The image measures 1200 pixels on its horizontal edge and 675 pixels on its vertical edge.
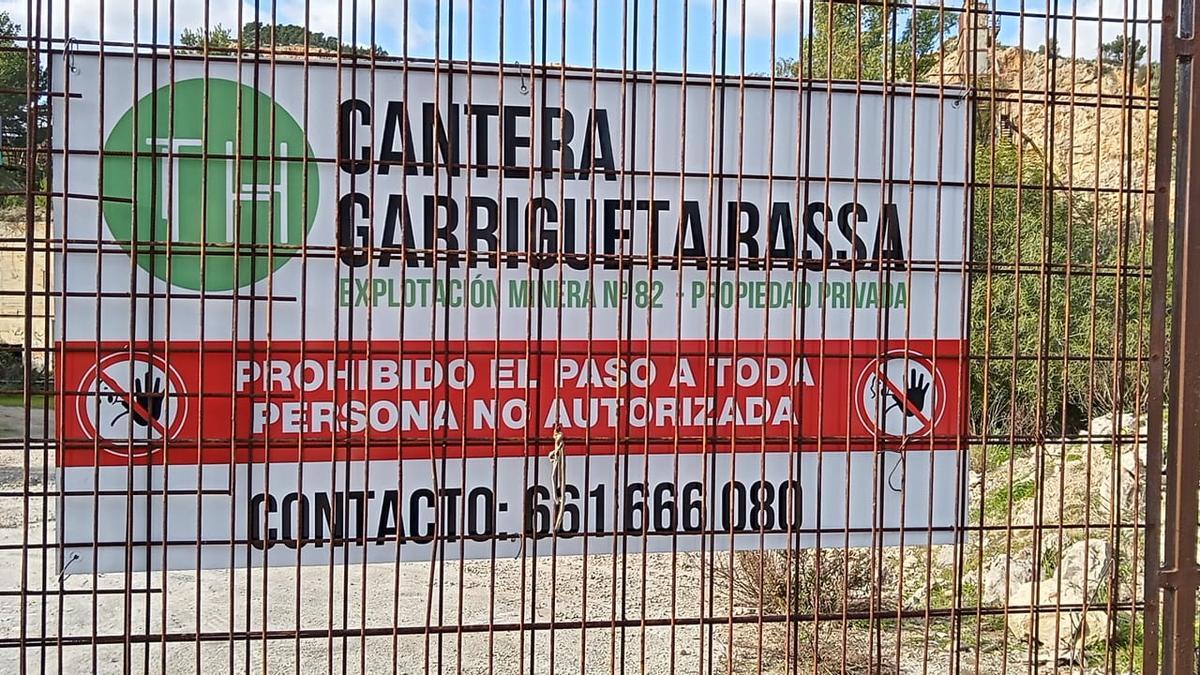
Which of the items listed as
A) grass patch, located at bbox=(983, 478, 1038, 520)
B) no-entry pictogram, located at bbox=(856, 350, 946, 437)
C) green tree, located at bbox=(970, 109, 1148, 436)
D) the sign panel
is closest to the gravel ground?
the sign panel

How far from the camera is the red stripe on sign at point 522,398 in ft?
9.98

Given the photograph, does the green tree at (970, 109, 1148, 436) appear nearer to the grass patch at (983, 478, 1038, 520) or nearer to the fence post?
the grass patch at (983, 478, 1038, 520)

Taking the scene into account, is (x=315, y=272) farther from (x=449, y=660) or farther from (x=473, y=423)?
(x=449, y=660)

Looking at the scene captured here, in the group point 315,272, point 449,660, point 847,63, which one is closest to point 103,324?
point 315,272

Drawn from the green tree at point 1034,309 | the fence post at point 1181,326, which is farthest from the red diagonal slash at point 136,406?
the green tree at point 1034,309

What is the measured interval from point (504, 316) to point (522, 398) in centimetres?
30

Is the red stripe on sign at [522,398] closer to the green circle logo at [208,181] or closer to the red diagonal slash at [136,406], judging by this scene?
the red diagonal slash at [136,406]

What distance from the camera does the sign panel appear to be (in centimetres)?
300

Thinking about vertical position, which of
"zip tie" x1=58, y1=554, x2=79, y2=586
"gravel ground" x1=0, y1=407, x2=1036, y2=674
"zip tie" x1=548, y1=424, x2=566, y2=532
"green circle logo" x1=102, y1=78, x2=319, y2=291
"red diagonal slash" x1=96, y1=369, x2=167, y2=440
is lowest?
"gravel ground" x1=0, y1=407, x2=1036, y2=674

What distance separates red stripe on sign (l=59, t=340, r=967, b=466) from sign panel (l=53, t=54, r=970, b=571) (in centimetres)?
1

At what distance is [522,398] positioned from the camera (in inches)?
131

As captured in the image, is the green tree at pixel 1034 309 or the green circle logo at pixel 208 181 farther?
the green tree at pixel 1034 309

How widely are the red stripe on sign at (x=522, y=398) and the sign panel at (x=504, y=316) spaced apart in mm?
11

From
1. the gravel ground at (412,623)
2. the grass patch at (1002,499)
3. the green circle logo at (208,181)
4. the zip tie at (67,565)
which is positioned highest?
the green circle logo at (208,181)
